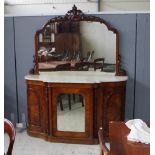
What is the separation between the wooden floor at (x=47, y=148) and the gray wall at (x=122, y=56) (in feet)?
1.59

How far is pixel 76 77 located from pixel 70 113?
1.68ft

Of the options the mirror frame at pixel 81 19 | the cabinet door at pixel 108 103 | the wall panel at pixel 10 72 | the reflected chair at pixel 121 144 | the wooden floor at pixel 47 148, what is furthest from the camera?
the wall panel at pixel 10 72

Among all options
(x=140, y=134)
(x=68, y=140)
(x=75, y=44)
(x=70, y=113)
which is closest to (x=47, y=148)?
(x=68, y=140)

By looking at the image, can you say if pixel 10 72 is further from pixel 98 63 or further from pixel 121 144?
pixel 121 144

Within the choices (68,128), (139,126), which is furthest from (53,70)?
(139,126)

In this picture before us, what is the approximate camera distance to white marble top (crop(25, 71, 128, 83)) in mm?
3246

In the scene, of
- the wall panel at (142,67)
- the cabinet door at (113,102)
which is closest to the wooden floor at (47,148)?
the cabinet door at (113,102)

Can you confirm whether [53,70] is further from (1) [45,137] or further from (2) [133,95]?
(2) [133,95]

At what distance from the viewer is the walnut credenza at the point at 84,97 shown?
128 inches

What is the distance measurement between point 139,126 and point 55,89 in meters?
1.63

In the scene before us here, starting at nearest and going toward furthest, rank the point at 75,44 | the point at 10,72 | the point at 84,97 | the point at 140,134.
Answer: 1. the point at 140,134
2. the point at 84,97
3. the point at 75,44
4. the point at 10,72

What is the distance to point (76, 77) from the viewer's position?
3416 mm

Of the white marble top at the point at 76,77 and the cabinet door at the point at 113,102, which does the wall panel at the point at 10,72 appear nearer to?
the white marble top at the point at 76,77
